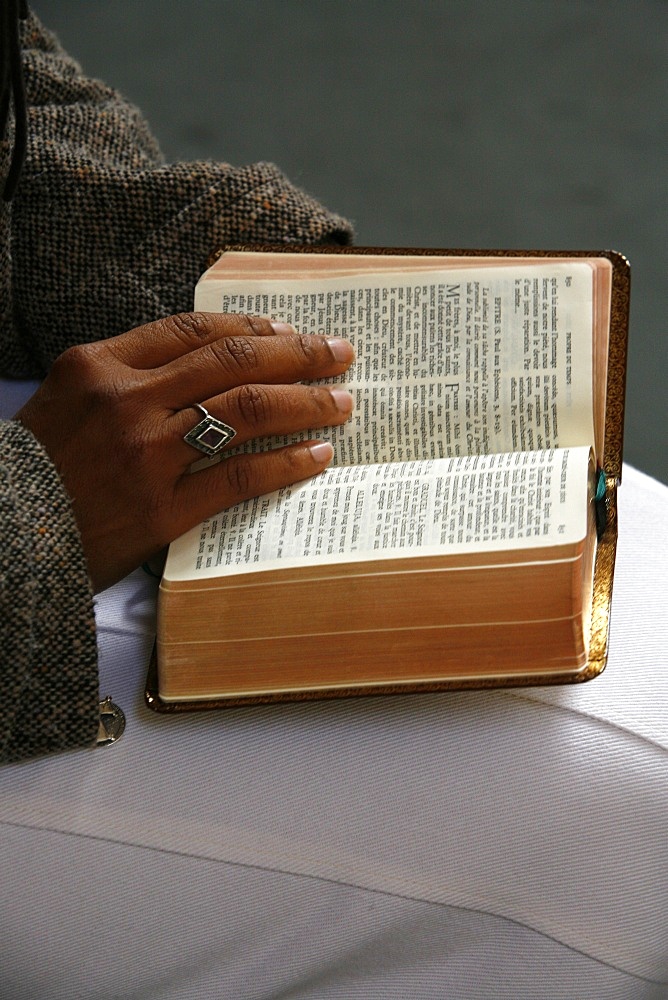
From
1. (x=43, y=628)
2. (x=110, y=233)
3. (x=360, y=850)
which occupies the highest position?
(x=110, y=233)

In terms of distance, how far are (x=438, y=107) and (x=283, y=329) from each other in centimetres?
126

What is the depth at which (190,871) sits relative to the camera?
553 mm

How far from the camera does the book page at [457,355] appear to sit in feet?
2.05

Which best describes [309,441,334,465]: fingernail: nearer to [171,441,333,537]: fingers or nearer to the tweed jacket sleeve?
[171,441,333,537]: fingers

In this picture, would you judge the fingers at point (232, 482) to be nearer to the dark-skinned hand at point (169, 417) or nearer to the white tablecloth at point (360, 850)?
the dark-skinned hand at point (169, 417)

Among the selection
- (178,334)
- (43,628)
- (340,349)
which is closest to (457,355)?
(340,349)

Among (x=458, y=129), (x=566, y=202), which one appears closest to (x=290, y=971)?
(x=566, y=202)

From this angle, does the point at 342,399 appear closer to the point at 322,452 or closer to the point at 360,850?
the point at 322,452

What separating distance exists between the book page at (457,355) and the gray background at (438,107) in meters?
0.73

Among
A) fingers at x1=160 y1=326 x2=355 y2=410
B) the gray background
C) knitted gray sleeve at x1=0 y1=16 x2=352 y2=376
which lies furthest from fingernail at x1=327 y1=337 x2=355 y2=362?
the gray background

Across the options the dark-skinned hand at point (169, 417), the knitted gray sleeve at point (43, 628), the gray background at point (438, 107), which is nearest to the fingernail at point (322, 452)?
the dark-skinned hand at point (169, 417)

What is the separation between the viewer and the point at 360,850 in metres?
0.55

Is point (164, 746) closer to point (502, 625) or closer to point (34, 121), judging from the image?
point (502, 625)

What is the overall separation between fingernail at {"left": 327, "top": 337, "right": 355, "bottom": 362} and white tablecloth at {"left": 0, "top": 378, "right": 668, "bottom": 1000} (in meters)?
0.22
